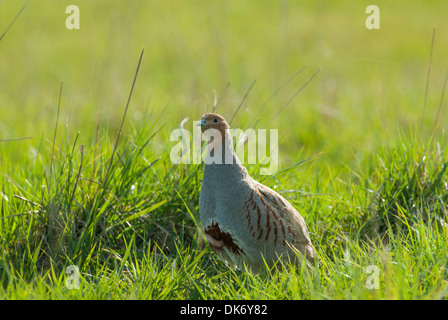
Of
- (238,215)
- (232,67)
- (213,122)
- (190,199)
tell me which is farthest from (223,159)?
(232,67)

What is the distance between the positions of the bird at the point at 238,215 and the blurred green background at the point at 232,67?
986 millimetres

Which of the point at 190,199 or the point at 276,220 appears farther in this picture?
the point at 190,199

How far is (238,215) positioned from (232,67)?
6.59 meters

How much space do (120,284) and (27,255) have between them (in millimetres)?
666

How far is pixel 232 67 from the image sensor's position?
31.0ft

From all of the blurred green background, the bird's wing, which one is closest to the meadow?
the blurred green background

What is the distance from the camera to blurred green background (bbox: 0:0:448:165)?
6.09m

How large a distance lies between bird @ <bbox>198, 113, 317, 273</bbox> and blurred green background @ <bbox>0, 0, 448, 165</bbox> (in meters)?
0.99

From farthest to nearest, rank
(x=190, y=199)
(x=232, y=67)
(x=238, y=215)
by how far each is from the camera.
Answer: (x=232, y=67) < (x=190, y=199) < (x=238, y=215)

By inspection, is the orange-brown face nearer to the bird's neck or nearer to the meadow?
the bird's neck

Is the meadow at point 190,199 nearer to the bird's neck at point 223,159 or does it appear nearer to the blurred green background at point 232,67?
the blurred green background at point 232,67

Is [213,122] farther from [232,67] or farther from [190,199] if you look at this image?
[232,67]
